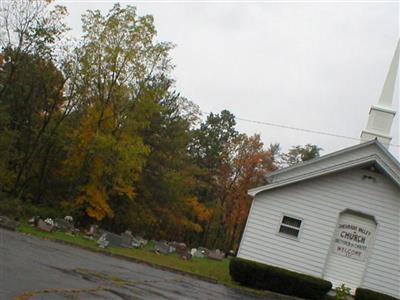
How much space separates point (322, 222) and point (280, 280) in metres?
3.44

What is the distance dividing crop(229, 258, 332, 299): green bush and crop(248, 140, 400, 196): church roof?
3.29 metres

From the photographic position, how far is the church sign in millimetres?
24406

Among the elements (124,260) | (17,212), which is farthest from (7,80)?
(124,260)

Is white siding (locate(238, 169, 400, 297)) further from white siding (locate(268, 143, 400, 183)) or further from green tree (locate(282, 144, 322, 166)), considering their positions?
green tree (locate(282, 144, 322, 166))

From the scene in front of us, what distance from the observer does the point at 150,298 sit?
12617 mm

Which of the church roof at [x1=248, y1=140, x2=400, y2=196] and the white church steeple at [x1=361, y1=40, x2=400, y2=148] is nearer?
the church roof at [x1=248, y1=140, x2=400, y2=196]

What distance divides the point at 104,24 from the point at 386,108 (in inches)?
793

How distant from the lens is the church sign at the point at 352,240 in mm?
24406

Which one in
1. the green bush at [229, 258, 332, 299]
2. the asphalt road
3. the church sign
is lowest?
the asphalt road

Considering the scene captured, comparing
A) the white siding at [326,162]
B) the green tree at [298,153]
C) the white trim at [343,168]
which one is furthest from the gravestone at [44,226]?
the green tree at [298,153]

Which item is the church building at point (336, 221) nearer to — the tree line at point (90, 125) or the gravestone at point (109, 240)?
the gravestone at point (109, 240)

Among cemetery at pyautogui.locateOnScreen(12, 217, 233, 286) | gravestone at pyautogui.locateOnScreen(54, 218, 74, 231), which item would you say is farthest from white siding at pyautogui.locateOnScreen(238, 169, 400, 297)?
gravestone at pyautogui.locateOnScreen(54, 218, 74, 231)

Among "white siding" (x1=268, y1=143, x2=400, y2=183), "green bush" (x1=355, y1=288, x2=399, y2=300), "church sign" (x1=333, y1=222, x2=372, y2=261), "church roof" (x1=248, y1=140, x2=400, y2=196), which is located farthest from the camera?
"white siding" (x1=268, y1=143, x2=400, y2=183)

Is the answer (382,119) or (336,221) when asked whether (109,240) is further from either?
(382,119)
